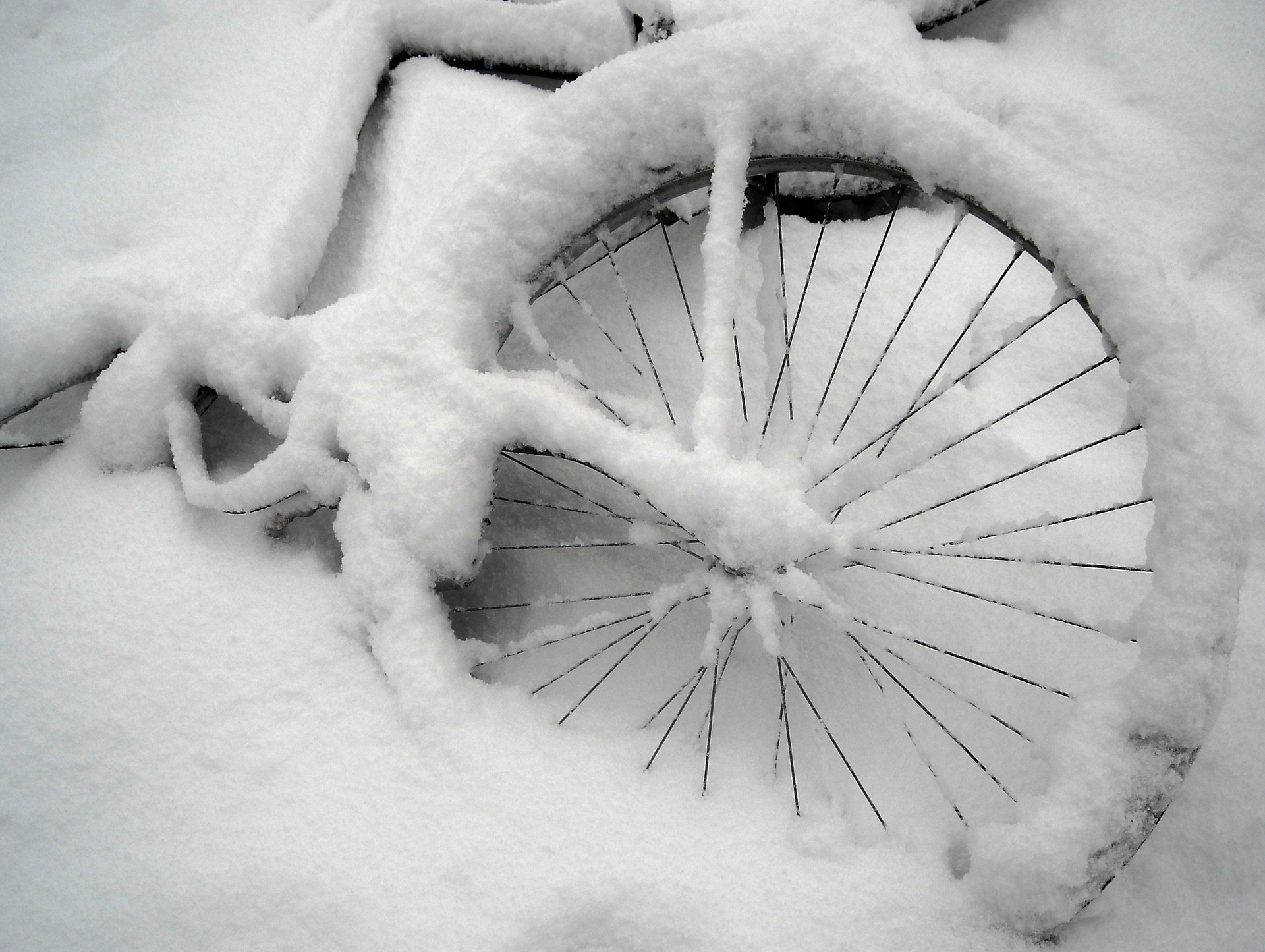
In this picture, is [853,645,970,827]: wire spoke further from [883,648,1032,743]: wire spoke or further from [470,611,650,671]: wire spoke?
[470,611,650,671]: wire spoke

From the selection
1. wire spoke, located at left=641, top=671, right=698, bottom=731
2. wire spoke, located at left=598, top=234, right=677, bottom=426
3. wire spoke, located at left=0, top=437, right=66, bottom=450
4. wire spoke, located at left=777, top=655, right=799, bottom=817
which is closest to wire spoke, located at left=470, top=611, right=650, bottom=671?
wire spoke, located at left=641, top=671, right=698, bottom=731

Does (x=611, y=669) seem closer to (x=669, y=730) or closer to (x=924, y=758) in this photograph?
(x=669, y=730)

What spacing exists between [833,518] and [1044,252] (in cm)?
57

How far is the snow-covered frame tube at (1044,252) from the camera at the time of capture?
3.71 feet

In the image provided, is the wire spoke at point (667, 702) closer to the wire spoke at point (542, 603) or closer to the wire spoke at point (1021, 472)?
the wire spoke at point (542, 603)

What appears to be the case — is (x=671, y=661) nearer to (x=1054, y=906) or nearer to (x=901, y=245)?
(x=1054, y=906)

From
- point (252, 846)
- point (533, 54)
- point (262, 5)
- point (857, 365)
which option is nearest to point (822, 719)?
point (857, 365)

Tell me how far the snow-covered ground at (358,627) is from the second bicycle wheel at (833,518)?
177 mm

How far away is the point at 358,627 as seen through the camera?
1.53 metres

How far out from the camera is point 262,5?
92.9 inches

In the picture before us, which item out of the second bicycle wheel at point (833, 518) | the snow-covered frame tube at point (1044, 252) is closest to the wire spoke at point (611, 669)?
the second bicycle wheel at point (833, 518)

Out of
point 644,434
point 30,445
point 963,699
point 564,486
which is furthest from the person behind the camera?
point 30,445

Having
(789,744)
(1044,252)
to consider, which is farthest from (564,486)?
(1044,252)

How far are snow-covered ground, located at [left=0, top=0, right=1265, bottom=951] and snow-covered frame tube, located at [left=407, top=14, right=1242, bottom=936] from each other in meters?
0.11
